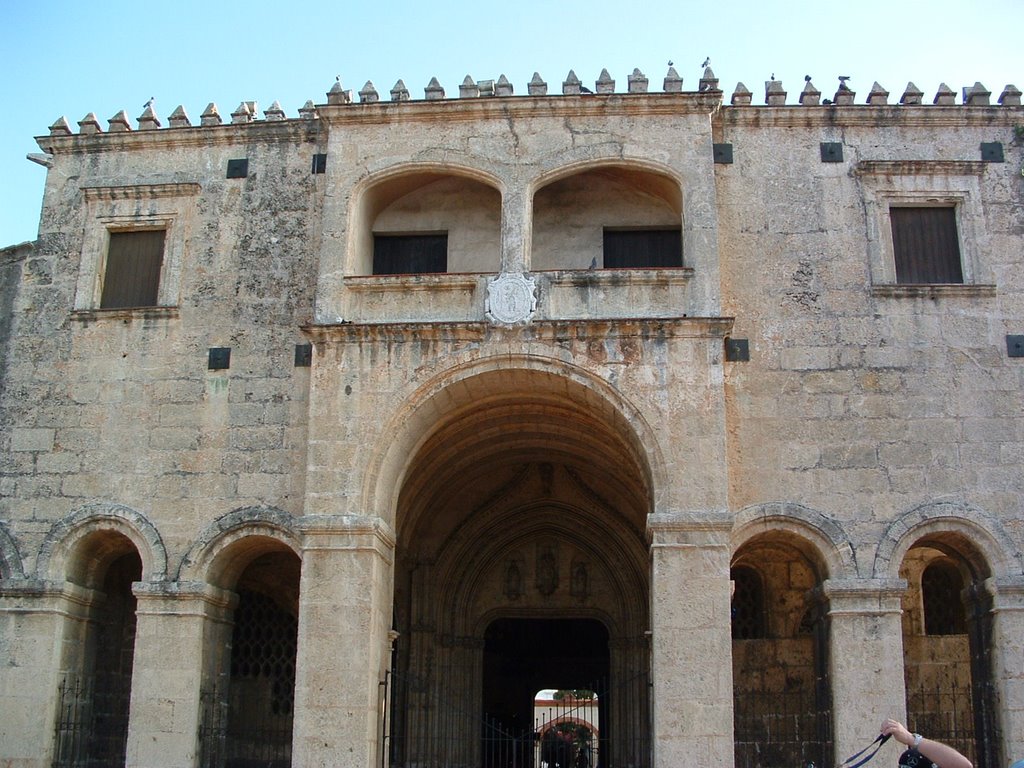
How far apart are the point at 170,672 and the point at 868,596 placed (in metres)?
8.77

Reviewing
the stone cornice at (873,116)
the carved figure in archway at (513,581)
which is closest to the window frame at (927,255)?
the stone cornice at (873,116)

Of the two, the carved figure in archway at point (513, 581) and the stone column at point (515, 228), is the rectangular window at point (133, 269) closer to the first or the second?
the stone column at point (515, 228)

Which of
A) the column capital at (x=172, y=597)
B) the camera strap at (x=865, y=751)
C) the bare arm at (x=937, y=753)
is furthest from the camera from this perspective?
the column capital at (x=172, y=597)

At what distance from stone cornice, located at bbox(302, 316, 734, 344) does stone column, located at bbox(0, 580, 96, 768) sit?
4.97 metres

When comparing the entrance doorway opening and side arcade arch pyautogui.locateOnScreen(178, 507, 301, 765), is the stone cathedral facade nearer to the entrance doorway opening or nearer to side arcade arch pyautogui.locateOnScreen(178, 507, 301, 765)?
side arcade arch pyautogui.locateOnScreen(178, 507, 301, 765)

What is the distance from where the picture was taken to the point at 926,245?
1631 centimetres

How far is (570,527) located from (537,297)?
18.6ft

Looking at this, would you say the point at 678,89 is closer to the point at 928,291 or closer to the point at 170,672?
the point at 928,291

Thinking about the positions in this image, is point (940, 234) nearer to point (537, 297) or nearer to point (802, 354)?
point (802, 354)

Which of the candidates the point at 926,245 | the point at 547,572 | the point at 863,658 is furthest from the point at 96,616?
the point at 926,245

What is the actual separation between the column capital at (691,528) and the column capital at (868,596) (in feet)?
5.48

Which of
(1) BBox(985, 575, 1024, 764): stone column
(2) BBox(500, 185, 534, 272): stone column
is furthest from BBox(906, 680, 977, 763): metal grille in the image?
(2) BBox(500, 185, 534, 272): stone column

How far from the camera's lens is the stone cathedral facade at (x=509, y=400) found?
A: 14.6 metres

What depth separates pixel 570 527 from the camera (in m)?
19.8
